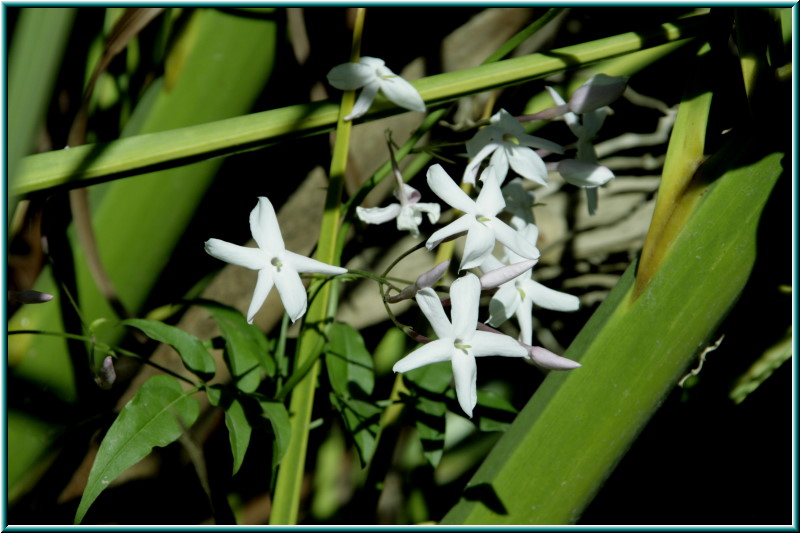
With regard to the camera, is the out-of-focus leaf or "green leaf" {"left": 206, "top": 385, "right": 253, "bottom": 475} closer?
"green leaf" {"left": 206, "top": 385, "right": 253, "bottom": 475}

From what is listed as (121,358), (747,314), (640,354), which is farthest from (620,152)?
(121,358)

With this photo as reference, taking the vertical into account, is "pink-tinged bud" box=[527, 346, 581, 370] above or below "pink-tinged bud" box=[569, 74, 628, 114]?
below

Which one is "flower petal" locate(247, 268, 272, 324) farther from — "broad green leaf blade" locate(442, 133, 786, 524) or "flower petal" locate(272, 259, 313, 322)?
"broad green leaf blade" locate(442, 133, 786, 524)

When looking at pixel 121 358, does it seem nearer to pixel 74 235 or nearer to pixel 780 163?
pixel 74 235

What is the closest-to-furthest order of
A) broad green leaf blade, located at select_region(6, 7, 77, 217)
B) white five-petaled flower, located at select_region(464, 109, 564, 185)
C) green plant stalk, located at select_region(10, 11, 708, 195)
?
broad green leaf blade, located at select_region(6, 7, 77, 217) → green plant stalk, located at select_region(10, 11, 708, 195) → white five-petaled flower, located at select_region(464, 109, 564, 185)

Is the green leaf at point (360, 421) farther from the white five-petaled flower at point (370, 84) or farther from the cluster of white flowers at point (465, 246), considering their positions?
the white five-petaled flower at point (370, 84)

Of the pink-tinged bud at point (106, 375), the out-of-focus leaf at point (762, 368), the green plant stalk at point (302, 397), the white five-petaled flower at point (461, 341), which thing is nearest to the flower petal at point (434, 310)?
the white five-petaled flower at point (461, 341)

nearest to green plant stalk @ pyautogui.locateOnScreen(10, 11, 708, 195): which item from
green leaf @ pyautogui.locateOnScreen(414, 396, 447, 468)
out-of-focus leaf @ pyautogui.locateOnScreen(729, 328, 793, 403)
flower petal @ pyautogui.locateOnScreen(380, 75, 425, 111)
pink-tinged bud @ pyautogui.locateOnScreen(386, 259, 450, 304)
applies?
flower petal @ pyautogui.locateOnScreen(380, 75, 425, 111)
